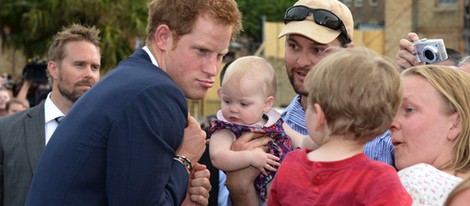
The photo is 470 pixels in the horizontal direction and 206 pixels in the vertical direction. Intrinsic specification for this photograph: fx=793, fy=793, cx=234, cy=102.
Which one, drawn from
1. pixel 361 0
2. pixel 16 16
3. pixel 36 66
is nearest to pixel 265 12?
pixel 361 0

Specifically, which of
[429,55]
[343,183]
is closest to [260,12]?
[429,55]

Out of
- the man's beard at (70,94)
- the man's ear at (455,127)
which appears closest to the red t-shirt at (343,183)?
the man's ear at (455,127)

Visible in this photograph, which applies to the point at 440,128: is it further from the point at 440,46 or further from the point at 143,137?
the point at 143,137

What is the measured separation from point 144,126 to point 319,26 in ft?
5.59

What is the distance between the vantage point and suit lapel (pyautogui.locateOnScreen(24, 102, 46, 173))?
540cm

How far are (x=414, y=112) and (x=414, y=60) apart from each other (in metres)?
1.03

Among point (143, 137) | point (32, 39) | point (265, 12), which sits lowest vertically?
point (265, 12)

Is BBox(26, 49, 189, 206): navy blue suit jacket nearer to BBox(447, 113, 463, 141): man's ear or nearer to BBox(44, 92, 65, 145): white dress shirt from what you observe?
BBox(447, 113, 463, 141): man's ear

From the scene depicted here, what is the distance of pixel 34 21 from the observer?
18656 mm

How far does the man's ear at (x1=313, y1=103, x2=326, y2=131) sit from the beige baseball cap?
4.65 ft

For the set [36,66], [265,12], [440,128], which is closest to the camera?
[440,128]

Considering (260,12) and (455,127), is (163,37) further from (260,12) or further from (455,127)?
(260,12)

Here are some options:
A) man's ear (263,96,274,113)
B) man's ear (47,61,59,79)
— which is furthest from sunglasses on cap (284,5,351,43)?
man's ear (47,61,59,79)

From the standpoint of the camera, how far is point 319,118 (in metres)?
2.96
